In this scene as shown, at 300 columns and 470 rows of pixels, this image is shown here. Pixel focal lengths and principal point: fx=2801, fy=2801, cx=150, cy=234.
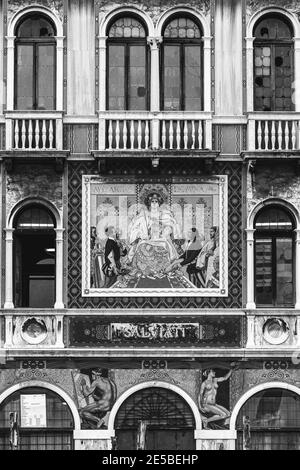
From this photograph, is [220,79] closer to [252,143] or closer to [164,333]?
[252,143]

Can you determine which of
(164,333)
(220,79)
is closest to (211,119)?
(220,79)

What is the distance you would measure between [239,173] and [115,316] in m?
4.25

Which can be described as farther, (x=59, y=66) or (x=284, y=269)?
(x=59, y=66)

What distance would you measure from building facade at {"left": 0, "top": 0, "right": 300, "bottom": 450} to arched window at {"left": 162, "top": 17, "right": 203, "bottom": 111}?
0.03 metres

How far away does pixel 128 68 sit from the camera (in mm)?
62844

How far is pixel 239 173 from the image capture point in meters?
62.6

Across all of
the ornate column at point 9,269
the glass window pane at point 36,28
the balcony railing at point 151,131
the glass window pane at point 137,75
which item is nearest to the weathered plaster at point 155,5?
the glass window pane at point 137,75

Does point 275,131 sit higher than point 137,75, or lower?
lower

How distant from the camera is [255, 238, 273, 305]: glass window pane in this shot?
205 feet

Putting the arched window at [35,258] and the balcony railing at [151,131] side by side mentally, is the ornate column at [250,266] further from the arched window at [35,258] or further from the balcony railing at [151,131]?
the arched window at [35,258]

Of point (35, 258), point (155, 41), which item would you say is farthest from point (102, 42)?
point (35, 258)

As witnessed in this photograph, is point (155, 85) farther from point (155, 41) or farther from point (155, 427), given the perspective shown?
point (155, 427)

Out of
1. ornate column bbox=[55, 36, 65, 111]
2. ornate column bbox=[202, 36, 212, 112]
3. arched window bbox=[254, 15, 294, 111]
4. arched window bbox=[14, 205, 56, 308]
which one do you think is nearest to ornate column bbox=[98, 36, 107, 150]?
ornate column bbox=[55, 36, 65, 111]

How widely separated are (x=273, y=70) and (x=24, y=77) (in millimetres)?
5592
